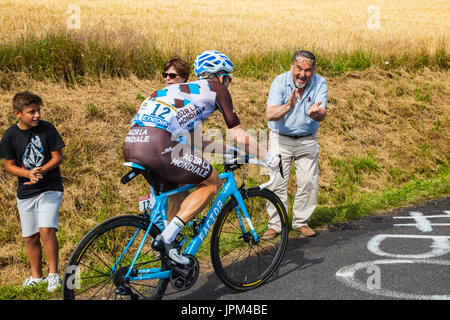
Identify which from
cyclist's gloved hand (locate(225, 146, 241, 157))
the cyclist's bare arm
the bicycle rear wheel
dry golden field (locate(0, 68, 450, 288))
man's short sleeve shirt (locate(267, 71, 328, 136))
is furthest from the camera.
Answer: dry golden field (locate(0, 68, 450, 288))

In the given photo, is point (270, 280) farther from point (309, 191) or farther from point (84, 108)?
point (84, 108)

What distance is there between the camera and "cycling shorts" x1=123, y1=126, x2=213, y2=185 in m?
3.77

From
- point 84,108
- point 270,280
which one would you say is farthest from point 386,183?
point 84,108

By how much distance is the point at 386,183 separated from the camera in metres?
8.81

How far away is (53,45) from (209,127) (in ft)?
11.5

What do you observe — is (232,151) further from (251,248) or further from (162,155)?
(251,248)

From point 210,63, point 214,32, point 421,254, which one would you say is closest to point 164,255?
point 210,63

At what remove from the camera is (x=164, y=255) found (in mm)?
3965

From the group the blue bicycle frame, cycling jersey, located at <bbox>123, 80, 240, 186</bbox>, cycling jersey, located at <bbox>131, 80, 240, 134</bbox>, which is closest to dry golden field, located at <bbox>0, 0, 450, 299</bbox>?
the blue bicycle frame

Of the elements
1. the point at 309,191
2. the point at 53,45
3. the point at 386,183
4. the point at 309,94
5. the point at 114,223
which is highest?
the point at 53,45

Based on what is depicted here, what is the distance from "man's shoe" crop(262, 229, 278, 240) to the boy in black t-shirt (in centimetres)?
214

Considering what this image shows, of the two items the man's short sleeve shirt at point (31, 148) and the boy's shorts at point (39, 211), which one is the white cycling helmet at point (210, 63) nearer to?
the man's short sleeve shirt at point (31, 148)

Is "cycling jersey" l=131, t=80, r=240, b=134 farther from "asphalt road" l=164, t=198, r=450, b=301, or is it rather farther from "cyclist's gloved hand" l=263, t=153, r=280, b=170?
"asphalt road" l=164, t=198, r=450, b=301

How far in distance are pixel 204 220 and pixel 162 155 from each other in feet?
2.69
